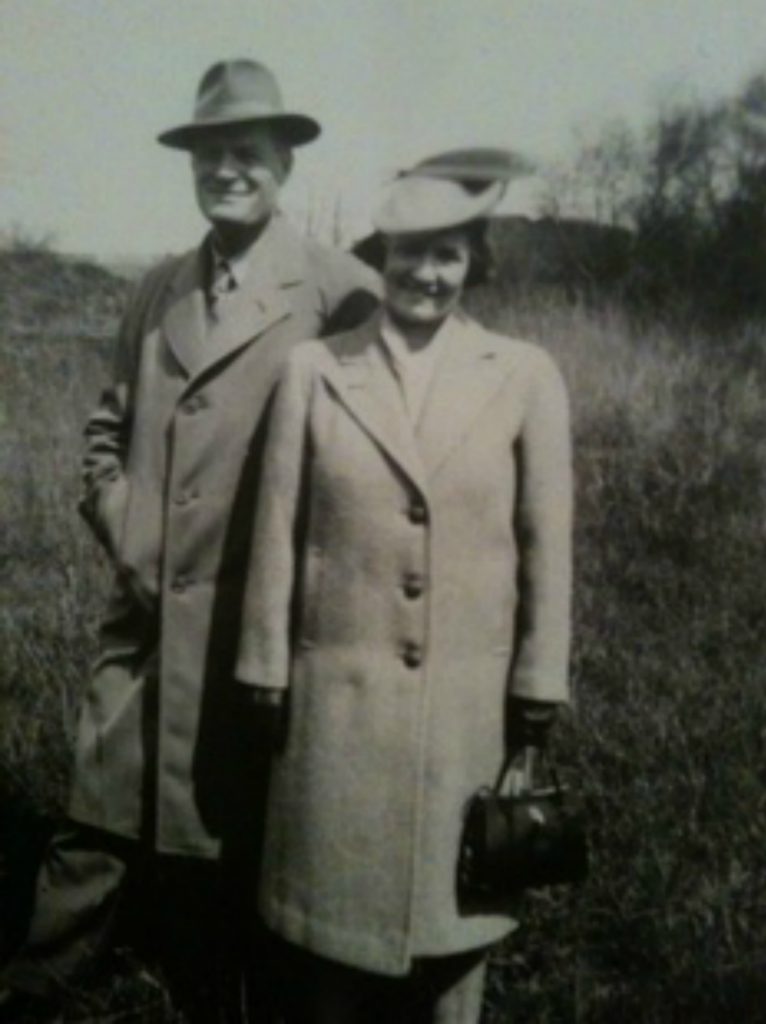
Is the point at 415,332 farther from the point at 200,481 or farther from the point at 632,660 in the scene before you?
the point at 632,660

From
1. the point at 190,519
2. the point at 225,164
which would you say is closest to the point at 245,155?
the point at 225,164

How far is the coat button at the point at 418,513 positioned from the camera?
262 centimetres

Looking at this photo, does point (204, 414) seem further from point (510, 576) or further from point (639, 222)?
point (639, 222)

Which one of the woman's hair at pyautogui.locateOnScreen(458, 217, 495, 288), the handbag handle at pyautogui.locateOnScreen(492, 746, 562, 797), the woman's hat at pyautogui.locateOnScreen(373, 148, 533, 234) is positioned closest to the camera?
the woman's hat at pyautogui.locateOnScreen(373, 148, 533, 234)

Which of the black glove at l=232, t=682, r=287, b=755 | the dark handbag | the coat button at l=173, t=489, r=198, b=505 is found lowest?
the dark handbag

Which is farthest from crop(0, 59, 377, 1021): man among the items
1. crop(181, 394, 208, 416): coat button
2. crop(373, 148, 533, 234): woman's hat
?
crop(373, 148, 533, 234): woman's hat

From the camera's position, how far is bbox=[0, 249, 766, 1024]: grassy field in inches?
128

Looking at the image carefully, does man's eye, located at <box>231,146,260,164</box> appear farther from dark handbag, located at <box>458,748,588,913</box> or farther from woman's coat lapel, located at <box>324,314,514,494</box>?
dark handbag, located at <box>458,748,588,913</box>

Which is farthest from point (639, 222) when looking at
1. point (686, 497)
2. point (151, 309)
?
point (151, 309)

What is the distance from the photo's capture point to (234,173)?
2.91 meters

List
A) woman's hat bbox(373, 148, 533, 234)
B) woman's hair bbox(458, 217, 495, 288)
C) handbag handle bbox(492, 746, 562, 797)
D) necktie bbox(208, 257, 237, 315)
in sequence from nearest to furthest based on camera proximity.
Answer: woman's hat bbox(373, 148, 533, 234) → woman's hair bbox(458, 217, 495, 288) → handbag handle bbox(492, 746, 562, 797) → necktie bbox(208, 257, 237, 315)

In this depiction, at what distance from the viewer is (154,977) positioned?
11.3ft

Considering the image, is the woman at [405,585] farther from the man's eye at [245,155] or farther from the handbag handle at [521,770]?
the man's eye at [245,155]

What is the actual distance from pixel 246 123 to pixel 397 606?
118 cm
